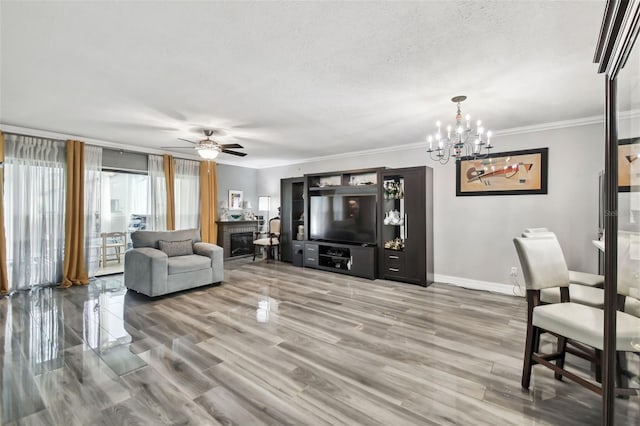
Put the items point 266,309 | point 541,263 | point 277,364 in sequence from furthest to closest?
point 266,309
point 277,364
point 541,263

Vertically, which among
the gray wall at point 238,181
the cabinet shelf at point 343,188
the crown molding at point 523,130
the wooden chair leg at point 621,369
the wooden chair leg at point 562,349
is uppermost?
the crown molding at point 523,130

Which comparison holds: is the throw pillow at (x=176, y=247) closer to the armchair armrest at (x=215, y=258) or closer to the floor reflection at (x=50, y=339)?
the armchair armrest at (x=215, y=258)

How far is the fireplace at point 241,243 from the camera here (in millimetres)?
7059

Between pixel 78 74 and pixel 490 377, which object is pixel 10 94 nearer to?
pixel 78 74

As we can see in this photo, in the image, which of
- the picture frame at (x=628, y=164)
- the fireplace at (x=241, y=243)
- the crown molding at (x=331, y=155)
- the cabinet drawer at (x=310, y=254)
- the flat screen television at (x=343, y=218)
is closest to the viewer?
the picture frame at (x=628, y=164)

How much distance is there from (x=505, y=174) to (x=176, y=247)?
5310 millimetres

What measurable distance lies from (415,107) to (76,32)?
3.10 meters

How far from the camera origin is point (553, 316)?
1.84 m

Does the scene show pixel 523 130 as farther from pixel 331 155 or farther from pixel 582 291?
pixel 331 155

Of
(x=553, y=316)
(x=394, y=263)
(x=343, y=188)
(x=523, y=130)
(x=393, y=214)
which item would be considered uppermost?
(x=523, y=130)

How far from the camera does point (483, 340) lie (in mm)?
2715

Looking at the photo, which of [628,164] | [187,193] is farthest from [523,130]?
[187,193]

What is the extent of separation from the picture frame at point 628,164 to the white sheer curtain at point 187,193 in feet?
21.2

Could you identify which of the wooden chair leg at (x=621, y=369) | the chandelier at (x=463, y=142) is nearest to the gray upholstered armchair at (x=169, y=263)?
the chandelier at (x=463, y=142)
